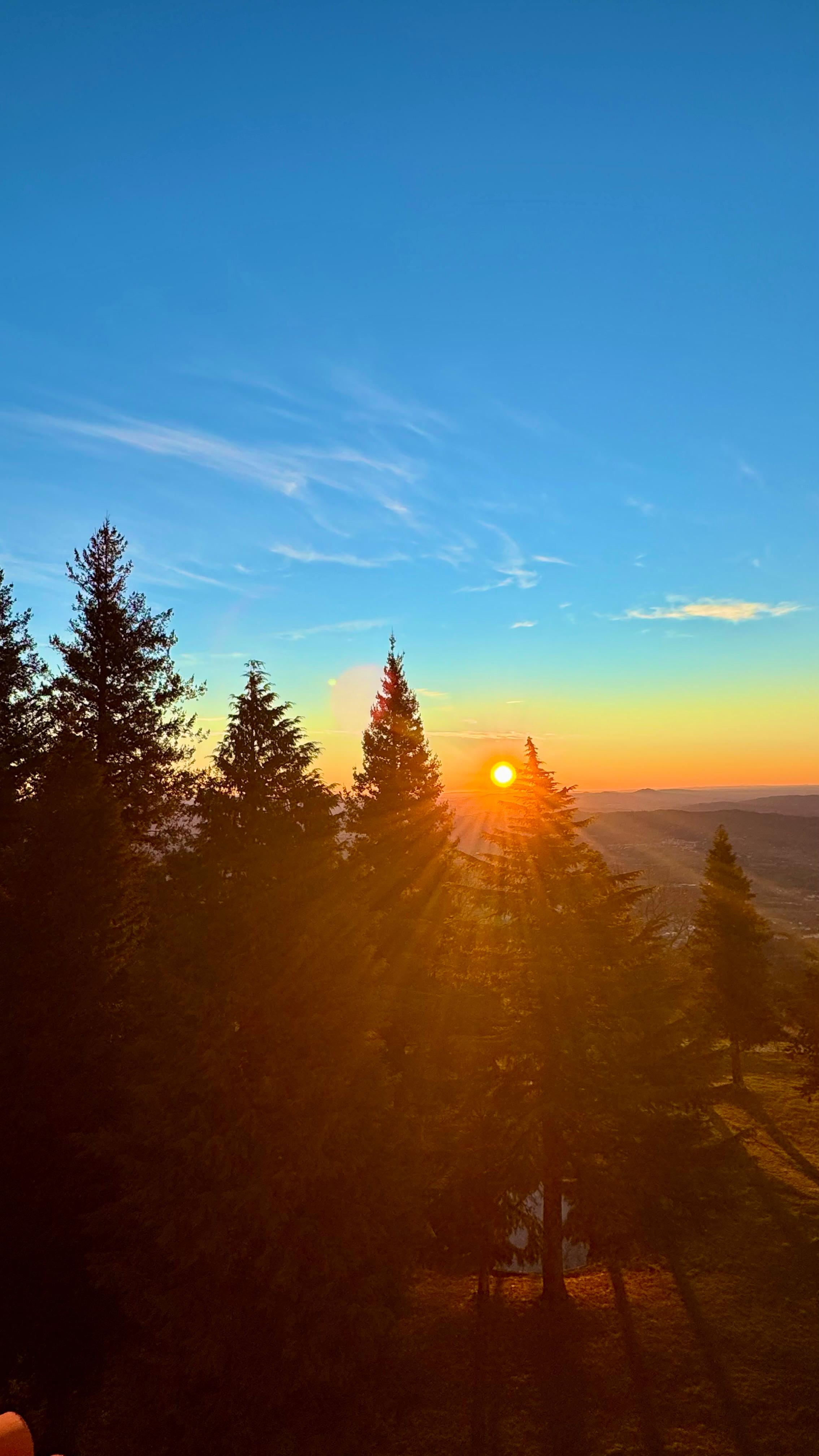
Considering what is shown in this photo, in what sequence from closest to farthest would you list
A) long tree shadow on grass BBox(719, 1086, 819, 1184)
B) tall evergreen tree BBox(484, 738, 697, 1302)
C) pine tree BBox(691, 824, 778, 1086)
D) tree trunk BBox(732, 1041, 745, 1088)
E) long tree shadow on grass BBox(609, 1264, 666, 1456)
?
1. long tree shadow on grass BBox(609, 1264, 666, 1456)
2. tall evergreen tree BBox(484, 738, 697, 1302)
3. long tree shadow on grass BBox(719, 1086, 819, 1184)
4. pine tree BBox(691, 824, 778, 1086)
5. tree trunk BBox(732, 1041, 745, 1088)

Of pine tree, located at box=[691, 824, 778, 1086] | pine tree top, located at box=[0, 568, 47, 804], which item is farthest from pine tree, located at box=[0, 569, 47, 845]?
pine tree, located at box=[691, 824, 778, 1086]

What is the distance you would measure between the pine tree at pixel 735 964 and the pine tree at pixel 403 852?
17018 millimetres

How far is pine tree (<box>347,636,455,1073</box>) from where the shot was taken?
17250 mm

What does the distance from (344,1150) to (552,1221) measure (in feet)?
25.1

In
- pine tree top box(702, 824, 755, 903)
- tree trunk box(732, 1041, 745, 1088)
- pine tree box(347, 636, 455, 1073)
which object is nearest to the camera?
pine tree box(347, 636, 455, 1073)

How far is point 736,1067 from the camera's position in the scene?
32.8 metres

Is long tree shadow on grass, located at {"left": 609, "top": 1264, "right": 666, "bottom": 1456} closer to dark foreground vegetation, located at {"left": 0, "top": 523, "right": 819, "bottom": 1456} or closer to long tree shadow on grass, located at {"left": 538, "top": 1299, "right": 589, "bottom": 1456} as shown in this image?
dark foreground vegetation, located at {"left": 0, "top": 523, "right": 819, "bottom": 1456}

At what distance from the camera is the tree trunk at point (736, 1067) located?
31.8 m

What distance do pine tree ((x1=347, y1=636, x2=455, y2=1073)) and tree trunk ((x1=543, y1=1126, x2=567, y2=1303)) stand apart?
353 centimetres

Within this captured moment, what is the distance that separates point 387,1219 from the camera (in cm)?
1097

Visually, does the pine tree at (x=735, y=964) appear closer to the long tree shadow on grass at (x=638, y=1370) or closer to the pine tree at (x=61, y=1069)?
the long tree shadow on grass at (x=638, y=1370)

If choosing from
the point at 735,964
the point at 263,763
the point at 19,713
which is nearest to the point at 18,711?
the point at 19,713

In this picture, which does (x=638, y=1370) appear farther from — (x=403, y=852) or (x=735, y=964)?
(x=735, y=964)

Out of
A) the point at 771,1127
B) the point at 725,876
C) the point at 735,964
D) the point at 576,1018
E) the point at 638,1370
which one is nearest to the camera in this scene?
the point at 638,1370
